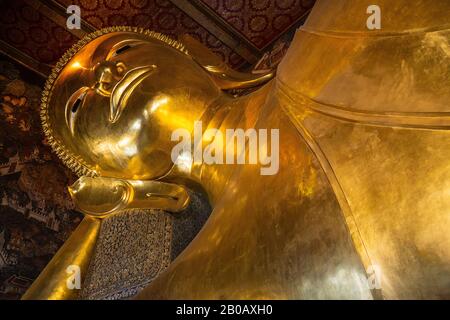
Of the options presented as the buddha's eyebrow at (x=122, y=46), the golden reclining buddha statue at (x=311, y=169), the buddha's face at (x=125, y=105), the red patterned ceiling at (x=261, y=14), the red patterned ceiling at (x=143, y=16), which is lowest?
the golden reclining buddha statue at (x=311, y=169)

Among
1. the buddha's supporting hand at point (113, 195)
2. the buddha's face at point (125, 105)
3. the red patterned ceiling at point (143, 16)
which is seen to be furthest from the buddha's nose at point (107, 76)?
the red patterned ceiling at point (143, 16)

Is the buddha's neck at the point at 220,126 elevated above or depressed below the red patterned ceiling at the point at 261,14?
below

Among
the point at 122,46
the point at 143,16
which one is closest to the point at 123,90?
the point at 122,46

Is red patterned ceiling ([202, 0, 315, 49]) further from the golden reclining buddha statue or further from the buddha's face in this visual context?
the golden reclining buddha statue

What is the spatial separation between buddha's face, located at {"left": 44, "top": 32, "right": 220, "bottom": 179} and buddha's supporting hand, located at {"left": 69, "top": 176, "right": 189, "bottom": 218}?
0.15 feet

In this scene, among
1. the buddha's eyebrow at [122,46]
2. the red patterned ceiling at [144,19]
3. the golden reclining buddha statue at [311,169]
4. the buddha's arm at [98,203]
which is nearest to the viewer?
the golden reclining buddha statue at [311,169]

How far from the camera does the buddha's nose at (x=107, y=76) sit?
1272 millimetres

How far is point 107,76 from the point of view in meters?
1.27

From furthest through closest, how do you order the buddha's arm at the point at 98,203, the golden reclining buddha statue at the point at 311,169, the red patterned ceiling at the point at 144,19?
the red patterned ceiling at the point at 144,19
the buddha's arm at the point at 98,203
the golden reclining buddha statue at the point at 311,169

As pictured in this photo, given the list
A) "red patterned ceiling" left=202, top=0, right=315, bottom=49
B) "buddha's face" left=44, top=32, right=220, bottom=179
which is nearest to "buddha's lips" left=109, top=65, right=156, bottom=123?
"buddha's face" left=44, top=32, right=220, bottom=179

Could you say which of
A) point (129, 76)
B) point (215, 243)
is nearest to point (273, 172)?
point (215, 243)

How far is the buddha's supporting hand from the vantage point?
49.2 inches

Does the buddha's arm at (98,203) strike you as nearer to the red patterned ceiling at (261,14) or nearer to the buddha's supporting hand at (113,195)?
the buddha's supporting hand at (113,195)
